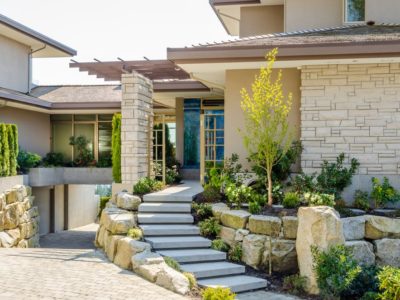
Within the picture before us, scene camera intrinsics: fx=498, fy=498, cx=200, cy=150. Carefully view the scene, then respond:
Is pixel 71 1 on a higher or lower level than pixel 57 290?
higher

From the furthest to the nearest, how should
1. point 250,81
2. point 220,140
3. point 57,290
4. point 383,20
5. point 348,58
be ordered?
point 220,140 < point 383,20 < point 250,81 < point 348,58 < point 57,290

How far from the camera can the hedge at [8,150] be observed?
14712 millimetres

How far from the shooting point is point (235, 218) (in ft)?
32.4

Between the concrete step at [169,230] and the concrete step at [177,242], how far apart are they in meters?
0.15

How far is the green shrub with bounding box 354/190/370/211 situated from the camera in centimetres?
1020

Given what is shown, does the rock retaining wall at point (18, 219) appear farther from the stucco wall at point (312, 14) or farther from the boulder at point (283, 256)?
the stucco wall at point (312, 14)

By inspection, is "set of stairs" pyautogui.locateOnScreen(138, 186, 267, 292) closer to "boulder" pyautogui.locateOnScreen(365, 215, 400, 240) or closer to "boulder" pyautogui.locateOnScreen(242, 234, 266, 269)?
"boulder" pyautogui.locateOnScreen(242, 234, 266, 269)

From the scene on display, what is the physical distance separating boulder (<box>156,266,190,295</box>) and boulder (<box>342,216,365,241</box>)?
3.10 m

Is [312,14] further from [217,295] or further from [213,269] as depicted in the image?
[217,295]

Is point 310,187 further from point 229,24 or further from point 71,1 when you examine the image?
point 229,24

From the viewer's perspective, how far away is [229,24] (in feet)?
63.0

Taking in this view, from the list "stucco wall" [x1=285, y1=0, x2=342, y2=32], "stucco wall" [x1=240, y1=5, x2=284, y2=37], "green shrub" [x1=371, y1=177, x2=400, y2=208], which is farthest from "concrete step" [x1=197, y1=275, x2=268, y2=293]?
"stucco wall" [x1=240, y1=5, x2=284, y2=37]

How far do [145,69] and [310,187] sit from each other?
6.64 m

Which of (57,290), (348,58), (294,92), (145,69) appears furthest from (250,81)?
(57,290)
